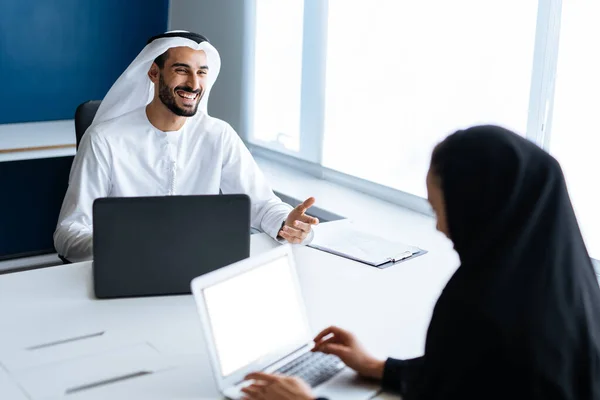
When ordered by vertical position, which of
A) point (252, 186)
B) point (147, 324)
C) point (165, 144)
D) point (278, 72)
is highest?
point (278, 72)

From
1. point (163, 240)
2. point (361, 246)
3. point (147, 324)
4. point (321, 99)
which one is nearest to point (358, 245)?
point (361, 246)

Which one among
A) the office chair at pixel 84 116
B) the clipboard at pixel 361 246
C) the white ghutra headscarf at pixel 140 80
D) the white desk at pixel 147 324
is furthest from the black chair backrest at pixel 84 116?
the clipboard at pixel 361 246

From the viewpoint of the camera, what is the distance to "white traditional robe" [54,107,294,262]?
2.68 m

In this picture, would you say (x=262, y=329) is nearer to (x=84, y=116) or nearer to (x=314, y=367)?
(x=314, y=367)

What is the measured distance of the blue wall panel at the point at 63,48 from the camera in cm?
440

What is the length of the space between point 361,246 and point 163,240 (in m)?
0.74

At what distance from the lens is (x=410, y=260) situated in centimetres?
251

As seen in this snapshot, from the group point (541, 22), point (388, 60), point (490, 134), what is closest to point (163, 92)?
point (388, 60)

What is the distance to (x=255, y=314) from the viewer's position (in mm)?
1737

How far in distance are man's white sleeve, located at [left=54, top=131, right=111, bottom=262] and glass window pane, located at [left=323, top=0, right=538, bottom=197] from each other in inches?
49.4

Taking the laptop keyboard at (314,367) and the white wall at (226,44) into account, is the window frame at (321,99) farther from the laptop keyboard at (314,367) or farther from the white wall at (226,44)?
the laptop keyboard at (314,367)

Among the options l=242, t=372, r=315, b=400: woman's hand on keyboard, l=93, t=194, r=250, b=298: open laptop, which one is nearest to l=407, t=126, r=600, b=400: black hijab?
l=242, t=372, r=315, b=400: woman's hand on keyboard

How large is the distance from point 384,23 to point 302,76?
0.60m

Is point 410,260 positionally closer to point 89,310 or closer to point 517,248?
point 89,310
